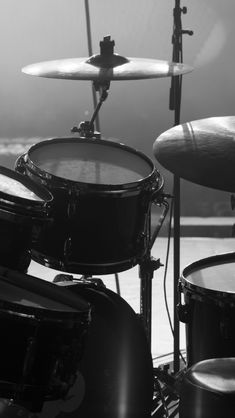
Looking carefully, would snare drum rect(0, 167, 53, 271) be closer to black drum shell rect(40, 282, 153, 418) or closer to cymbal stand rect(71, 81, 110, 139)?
black drum shell rect(40, 282, 153, 418)

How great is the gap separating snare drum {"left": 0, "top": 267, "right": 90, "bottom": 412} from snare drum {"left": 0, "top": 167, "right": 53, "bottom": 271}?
0.07 metres

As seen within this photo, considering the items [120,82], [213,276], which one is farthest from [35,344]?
[120,82]

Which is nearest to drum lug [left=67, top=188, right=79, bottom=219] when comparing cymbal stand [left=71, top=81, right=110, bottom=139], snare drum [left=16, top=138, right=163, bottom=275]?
snare drum [left=16, top=138, right=163, bottom=275]

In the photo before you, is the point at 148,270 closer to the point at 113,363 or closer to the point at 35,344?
the point at 113,363

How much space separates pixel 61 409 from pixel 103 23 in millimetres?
3876

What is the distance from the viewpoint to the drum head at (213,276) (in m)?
2.02

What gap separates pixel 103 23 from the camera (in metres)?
5.43

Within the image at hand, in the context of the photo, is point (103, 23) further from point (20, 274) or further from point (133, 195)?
point (20, 274)

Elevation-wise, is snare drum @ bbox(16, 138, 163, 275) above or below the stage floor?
above

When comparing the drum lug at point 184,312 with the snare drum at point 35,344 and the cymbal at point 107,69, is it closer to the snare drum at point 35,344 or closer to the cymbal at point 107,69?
the snare drum at point 35,344

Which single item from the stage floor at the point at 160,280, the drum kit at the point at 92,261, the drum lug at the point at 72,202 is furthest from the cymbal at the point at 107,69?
the stage floor at the point at 160,280

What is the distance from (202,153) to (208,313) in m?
0.45

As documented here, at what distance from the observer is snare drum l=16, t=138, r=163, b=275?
2.07 m

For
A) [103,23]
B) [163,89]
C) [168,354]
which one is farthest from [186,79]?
[168,354]
